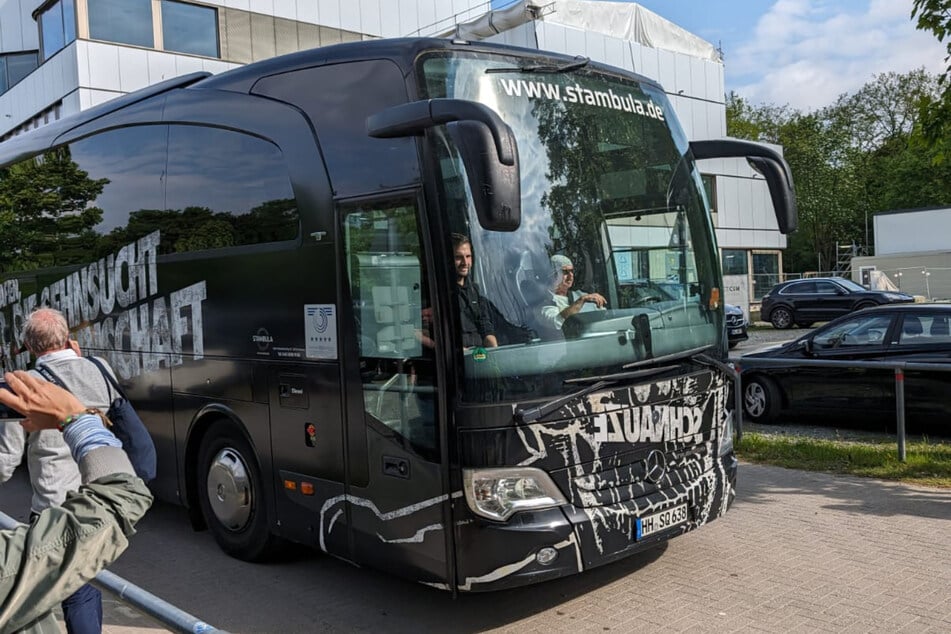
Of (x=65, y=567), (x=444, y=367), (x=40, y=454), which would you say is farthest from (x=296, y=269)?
(x=65, y=567)

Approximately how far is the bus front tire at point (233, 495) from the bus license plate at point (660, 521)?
2.60 meters

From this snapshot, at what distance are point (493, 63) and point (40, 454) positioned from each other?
322cm

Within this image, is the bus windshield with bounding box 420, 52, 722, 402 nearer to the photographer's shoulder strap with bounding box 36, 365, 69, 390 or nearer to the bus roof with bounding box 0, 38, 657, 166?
the bus roof with bounding box 0, 38, 657, 166

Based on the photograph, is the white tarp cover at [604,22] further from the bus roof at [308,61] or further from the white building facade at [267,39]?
the bus roof at [308,61]

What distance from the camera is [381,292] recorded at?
5309 mm

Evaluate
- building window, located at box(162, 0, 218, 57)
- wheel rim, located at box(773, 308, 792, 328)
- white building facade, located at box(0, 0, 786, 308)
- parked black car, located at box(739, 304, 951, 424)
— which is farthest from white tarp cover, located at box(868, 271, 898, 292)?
parked black car, located at box(739, 304, 951, 424)

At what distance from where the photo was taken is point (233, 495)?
6.57 metres

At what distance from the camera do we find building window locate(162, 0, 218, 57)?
27141 mm

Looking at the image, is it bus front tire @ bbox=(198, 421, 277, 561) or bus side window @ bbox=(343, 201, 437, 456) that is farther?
bus front tire @ bbox=(198, 421, 277, 561)

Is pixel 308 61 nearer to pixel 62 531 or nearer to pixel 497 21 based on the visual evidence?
pixel 62 531

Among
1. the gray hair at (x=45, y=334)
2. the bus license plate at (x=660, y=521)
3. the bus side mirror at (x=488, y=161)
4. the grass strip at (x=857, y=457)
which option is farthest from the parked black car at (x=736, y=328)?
the gray hair at (x=45, y=334)

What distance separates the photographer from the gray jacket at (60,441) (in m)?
4.25

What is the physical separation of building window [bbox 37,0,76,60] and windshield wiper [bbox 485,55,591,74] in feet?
79.0

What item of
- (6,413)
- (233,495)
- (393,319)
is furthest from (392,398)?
(6,413)
